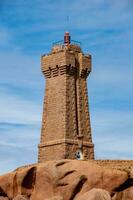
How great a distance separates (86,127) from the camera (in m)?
60.1

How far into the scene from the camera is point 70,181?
109 feet

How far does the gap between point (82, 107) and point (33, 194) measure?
26.2 metres

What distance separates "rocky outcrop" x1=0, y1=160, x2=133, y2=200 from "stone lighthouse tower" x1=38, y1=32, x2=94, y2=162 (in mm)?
21841

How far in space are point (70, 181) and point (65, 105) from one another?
2530cm

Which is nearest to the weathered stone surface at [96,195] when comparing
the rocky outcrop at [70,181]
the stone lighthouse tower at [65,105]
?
the rocky outcrop at [70,181]

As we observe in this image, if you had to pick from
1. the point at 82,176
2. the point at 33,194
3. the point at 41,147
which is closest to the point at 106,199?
the point at 82,176

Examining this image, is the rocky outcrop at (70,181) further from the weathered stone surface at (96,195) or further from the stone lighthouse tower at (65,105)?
the stone lighthouse tower at (65,105)

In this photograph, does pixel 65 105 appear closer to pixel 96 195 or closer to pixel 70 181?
pixel 70 181

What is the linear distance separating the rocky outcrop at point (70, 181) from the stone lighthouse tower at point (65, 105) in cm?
2184

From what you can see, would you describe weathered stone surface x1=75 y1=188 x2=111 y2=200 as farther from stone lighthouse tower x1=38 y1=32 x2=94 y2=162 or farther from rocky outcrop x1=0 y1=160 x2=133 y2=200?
stone lighthouse tower x1=38 y1=32 x2=94 y2=162

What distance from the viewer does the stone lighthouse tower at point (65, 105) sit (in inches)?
2267

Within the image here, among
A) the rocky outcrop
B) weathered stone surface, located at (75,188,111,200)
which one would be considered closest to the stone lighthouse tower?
the rocky outcrop

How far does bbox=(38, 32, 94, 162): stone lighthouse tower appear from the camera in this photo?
57594mm

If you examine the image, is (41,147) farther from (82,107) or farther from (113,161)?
(113,161)
